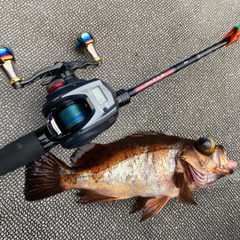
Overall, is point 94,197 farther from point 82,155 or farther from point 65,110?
point 65,110

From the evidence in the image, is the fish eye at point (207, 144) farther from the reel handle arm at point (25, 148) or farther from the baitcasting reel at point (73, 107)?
the reel handle arm at point (25, 148)

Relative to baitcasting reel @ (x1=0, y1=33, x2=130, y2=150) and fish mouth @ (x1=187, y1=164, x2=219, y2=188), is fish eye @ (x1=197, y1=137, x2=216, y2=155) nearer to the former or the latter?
fish mouth @ (x1=187, y1=164, x2=219, y2=188)

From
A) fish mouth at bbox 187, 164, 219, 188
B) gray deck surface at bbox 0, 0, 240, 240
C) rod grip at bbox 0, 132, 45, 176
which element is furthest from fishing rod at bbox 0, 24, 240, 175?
fish mouth at bbox 187, 164, 219, 188

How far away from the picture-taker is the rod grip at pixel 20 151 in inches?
32.9

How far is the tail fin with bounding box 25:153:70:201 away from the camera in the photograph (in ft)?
2.87

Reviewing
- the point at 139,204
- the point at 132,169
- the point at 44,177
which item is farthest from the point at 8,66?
the point at 139,204

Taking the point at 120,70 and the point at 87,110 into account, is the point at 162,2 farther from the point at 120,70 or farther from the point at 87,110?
the point at 87,110

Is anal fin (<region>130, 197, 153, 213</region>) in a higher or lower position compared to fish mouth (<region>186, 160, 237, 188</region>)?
lower

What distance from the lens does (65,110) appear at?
2.55 feet

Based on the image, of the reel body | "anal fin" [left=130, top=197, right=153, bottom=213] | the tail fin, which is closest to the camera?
the reel body

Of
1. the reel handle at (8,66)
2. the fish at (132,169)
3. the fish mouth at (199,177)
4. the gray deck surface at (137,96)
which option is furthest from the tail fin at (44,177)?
the fish mouth at (199,177)

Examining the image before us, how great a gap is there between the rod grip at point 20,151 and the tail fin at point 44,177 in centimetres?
4

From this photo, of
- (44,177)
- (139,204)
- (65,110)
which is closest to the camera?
(65,110)

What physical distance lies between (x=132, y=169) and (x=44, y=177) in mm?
246
